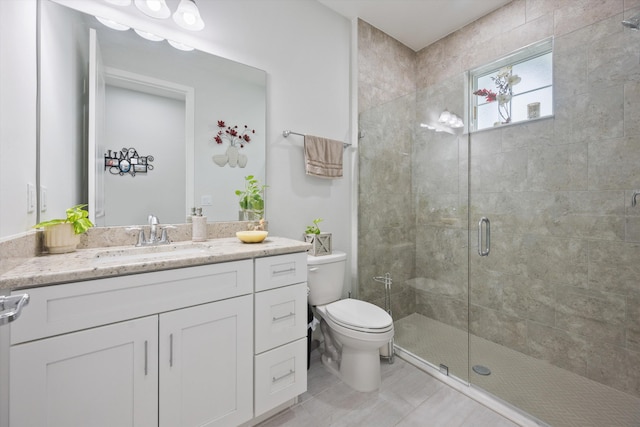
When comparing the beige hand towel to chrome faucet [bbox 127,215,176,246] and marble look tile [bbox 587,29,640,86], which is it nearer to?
chrome faucet [bbox 127,215,176,246]

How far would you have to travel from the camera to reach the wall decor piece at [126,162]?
1.44 metres

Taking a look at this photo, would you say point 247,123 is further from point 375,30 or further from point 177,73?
point 375,30

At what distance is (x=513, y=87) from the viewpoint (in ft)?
6.72

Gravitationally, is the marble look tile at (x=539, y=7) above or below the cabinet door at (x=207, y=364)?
above

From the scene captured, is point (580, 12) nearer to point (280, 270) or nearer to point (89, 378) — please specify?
point (280, 270)

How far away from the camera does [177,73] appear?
161 cm

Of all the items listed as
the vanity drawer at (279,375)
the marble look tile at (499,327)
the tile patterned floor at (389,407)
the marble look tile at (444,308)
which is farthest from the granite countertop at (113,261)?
the marble look tile at (499,327)

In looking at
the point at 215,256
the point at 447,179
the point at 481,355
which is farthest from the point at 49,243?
the point at 481,355

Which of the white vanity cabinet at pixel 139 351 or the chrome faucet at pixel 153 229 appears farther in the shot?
the chrome faucet at pixel 153 229

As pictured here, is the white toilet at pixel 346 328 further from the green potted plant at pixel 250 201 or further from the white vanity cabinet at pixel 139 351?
the white vanity cabinet at pixel 139 351

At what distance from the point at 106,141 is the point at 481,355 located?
108 inches

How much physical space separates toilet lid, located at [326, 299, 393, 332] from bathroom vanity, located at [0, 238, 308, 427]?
293 mm

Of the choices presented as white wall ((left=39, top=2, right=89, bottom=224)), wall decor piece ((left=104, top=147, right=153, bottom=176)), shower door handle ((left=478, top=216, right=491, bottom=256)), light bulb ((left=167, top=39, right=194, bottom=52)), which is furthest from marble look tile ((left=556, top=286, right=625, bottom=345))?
white wall ((left=39, top=2, right=89, bottom=224))

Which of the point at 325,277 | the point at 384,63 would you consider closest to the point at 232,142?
the point at 325,277
